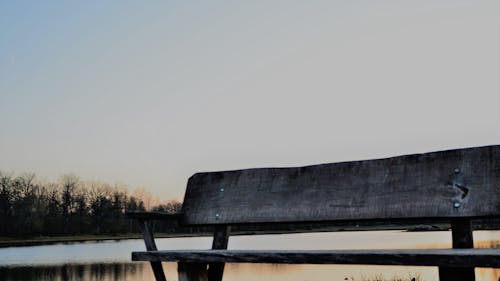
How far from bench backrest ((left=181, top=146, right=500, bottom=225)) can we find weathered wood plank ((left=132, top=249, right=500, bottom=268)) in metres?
0.68

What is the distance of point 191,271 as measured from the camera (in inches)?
163

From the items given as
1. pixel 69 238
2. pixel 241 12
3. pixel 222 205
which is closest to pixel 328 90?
pixel 241 12

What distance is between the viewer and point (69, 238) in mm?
88688

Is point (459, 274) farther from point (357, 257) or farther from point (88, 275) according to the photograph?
point (88, 275)

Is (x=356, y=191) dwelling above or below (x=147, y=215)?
above

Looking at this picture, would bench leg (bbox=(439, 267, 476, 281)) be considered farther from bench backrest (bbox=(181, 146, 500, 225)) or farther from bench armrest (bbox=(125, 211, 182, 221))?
bench armrest (bbox=(125, 211, 182, 221))

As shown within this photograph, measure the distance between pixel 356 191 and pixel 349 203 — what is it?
10 centimetres

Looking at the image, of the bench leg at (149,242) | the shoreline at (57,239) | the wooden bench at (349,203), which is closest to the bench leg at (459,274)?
the wooden bench at (349,203)

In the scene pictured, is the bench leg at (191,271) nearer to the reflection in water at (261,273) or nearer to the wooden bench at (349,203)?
the wooden bench at (349,203)

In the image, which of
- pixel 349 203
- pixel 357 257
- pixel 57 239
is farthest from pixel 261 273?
pixel 57 239

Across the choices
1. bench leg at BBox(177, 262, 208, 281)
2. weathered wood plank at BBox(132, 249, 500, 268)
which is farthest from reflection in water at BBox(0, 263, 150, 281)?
weathered wood plank at BBox(132, 249, 500, 268)

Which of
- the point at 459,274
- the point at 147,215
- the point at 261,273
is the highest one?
the point at 147,215

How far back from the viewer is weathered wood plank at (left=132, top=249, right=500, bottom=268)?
9.74 feet

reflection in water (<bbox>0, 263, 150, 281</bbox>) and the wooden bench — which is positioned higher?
the wooden bench
